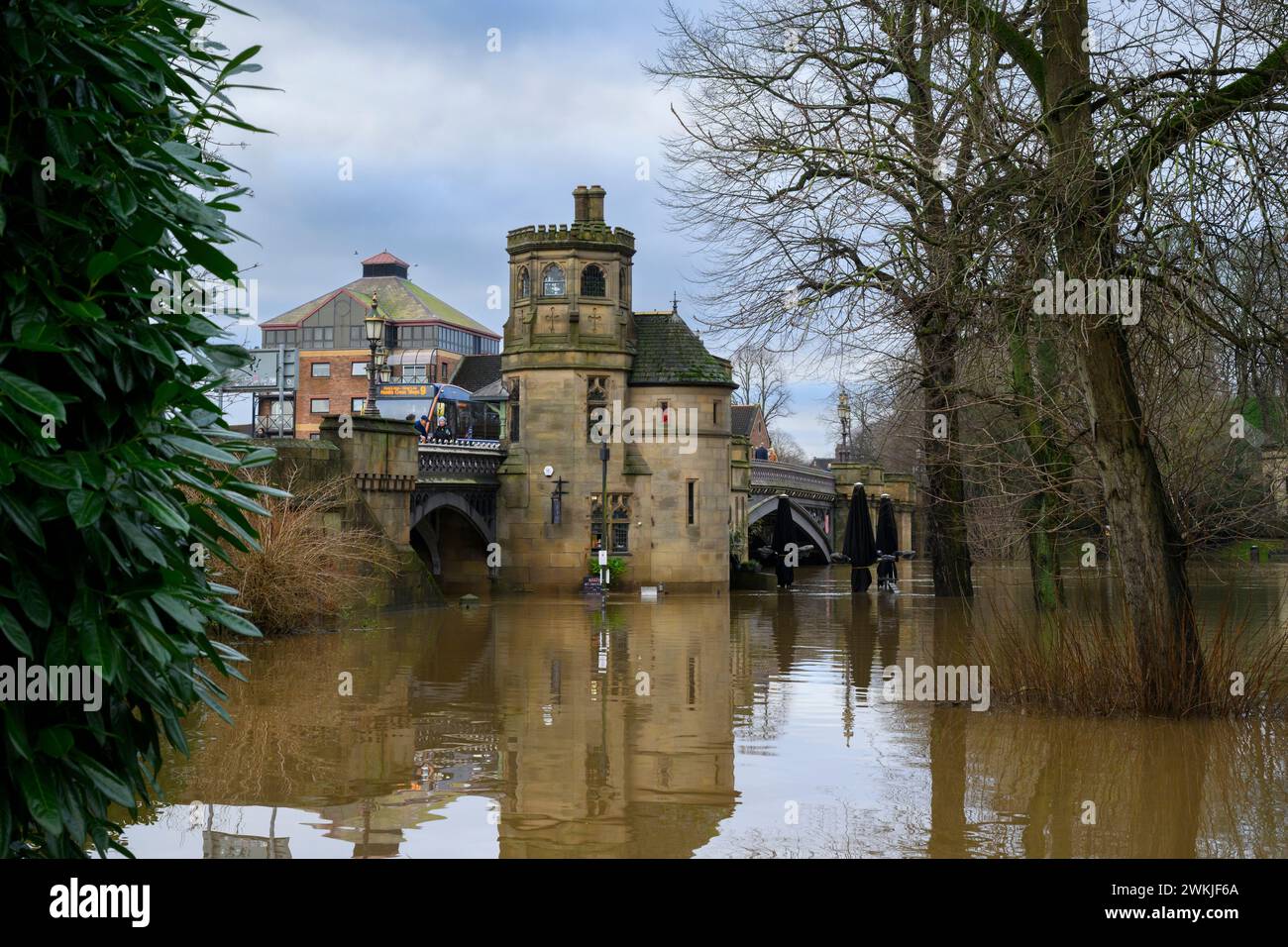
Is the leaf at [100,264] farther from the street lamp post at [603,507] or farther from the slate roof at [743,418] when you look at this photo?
the slate roof at [743,418]

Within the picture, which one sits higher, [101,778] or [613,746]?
[101,778]

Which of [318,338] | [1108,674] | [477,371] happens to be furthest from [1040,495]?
[318,338]

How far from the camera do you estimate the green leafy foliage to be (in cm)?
435

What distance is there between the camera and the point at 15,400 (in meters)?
4.09

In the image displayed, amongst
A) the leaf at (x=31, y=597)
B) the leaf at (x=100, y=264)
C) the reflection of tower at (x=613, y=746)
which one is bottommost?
the reflection of tower at (x=613, y=746)

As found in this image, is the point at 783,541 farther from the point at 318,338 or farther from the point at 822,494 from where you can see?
the point at 318,338

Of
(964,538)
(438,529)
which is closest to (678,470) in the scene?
(438,529)

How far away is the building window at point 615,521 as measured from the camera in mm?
39594

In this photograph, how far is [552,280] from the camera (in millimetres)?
40031

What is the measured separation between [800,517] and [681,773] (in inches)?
1862

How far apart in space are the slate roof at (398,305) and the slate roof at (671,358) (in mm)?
61071

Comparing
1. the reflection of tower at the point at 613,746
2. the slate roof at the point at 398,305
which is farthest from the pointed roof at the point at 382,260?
the reflection of tower at the point at 613,746
